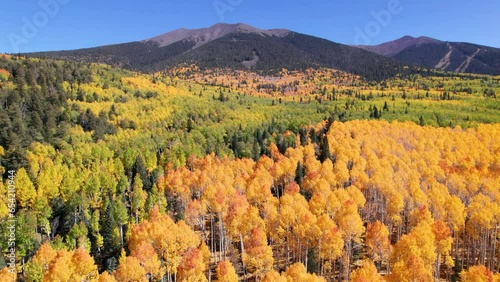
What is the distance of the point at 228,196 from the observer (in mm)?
87375

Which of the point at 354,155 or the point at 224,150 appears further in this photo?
the point at 224,150

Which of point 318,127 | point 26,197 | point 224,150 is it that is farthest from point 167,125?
point 26,197

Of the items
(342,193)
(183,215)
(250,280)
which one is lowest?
(250,280)

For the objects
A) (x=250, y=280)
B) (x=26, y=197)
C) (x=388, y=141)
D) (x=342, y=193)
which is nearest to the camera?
(x=250, y=280)

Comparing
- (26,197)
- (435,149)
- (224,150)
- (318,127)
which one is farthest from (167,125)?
(435,149)

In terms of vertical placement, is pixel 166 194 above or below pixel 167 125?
below

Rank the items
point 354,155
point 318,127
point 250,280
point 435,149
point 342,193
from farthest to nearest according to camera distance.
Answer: point 318,127 < point 435,149 < point 354,155 < point 342,193 < point 250,280

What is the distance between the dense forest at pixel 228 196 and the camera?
60.7 meters

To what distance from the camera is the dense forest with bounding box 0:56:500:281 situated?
60656 mm

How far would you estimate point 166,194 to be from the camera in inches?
3917

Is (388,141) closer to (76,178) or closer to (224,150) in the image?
(224,150)

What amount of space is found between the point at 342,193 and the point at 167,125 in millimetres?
109811

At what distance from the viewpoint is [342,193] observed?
80.6 metres

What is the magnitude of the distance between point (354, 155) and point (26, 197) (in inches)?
3553
